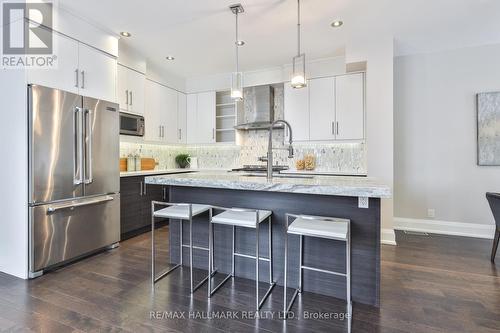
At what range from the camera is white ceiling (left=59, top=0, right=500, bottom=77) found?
2.81 meters

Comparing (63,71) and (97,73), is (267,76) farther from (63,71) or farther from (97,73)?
(63,71)

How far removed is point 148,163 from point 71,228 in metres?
1.98

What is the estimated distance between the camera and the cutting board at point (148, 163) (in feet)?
14.9

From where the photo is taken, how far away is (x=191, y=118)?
5516 millimetres

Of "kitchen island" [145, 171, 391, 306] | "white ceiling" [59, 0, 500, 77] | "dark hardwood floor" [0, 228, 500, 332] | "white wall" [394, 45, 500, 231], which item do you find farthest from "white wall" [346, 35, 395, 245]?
"kitchen island" [145, 171, 391, 306]

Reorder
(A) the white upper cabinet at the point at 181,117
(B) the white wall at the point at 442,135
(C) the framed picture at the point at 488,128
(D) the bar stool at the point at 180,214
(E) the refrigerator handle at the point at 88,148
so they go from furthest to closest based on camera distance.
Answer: (A) the white upper cabinet at the point at 181,117 < (B) the white wall at the point at 442,135 < (C) the framed picture at the point at 488,128 < (E) the refrigerator handle at the point at 88,148 < (D) the bar stool at the point at 180,214

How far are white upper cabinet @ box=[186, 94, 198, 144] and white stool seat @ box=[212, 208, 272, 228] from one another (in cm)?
356

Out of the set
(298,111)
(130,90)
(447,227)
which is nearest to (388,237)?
(447,227)

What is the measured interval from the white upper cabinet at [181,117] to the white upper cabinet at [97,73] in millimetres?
1936

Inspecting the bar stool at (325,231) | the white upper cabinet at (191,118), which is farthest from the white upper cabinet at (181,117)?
the bar stool at (325,231)

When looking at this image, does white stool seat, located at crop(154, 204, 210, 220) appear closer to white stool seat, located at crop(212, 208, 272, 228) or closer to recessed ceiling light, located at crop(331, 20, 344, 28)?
white stool seat, located at crop(212, 208, 272, 228)

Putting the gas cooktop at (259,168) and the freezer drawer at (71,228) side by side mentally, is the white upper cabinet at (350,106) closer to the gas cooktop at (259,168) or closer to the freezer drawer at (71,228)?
the gas cooktop at (259,168)

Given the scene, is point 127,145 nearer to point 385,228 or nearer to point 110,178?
point 110,178

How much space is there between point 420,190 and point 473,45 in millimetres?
2324
